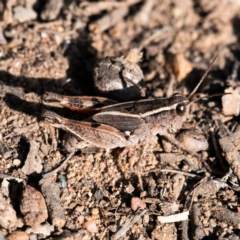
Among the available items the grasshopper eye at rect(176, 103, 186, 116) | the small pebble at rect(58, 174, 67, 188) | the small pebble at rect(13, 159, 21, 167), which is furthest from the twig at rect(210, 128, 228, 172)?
the small pebble at rect(13, 159, 21, 167)

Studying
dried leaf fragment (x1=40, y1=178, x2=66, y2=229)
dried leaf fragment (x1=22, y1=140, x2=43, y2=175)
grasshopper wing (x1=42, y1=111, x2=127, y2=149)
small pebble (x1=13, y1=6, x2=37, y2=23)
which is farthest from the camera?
small pebble (x1=13, y1=6, x2=37, y2=23)

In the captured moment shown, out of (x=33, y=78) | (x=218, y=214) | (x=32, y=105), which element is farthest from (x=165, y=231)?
(x=33, y=78)

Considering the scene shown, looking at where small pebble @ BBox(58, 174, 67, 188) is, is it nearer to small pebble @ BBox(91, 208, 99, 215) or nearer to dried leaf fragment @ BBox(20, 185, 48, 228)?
dried leaf fragment @ BBox(20, 185, 48, 228)

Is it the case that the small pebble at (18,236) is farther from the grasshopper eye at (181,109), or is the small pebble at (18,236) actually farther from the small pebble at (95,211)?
the grasshopper eye at (181,109)

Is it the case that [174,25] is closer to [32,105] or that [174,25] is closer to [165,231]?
[32,105]

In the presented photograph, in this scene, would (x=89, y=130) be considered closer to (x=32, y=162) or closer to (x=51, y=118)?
(x=51, y=118)

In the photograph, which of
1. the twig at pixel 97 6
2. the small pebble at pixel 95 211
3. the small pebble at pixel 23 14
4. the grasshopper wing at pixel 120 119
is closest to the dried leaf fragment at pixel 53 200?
the small pebble at pixel 95 211

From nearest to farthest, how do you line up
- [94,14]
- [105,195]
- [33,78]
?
[105,195] < [33,78] < [94,14]
